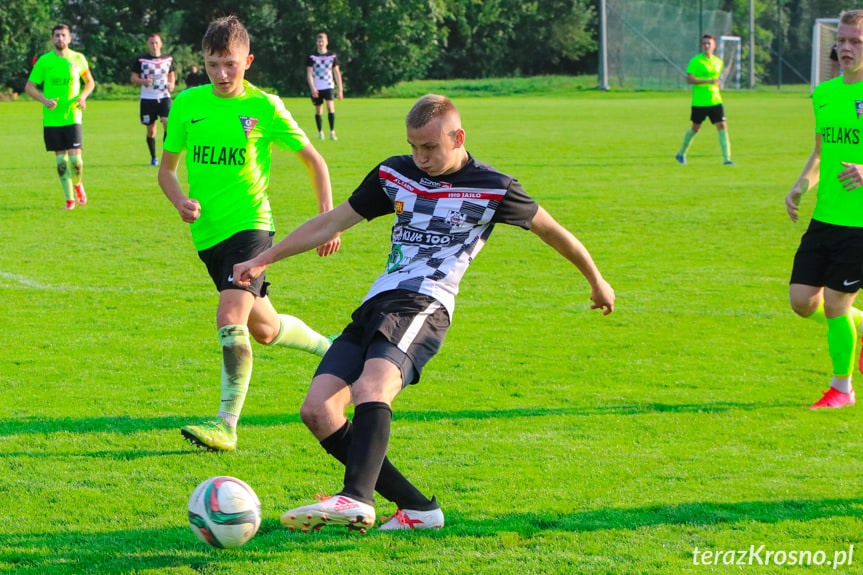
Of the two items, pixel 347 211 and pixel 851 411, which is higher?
pixel 347 211

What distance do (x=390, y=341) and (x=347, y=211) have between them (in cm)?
60

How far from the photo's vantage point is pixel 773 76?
175 ft

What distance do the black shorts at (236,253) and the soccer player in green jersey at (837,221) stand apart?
3.08 m

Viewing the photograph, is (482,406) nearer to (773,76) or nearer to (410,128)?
(410,128)

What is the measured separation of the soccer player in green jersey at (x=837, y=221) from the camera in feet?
18.5

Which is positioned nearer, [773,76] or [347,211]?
[347,211]

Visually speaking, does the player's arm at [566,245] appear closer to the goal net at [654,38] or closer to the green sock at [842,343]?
the green sock at [842,343]

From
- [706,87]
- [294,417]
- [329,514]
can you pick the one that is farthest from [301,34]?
[329,514]

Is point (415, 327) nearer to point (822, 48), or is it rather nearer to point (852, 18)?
point (852, 18)

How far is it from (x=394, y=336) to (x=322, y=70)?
20.9 meters

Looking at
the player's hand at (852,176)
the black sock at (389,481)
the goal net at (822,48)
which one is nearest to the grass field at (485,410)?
the black sock at (389,481)

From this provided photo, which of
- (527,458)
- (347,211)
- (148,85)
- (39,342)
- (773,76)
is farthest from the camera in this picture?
(773,76)

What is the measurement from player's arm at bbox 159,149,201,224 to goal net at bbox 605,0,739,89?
46.0 metres

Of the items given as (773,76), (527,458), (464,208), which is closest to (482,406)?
(527,458)
